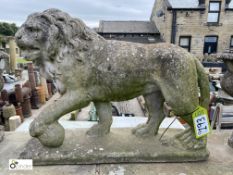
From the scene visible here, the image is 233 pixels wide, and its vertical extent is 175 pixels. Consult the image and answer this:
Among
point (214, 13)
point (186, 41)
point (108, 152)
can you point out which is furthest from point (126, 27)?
point (108, 152)

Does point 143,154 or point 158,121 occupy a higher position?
point 158,121

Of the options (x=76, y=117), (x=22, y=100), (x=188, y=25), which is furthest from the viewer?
(x=188, y=25)

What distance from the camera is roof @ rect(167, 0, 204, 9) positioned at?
910 centimetres

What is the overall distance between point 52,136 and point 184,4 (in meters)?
9.41

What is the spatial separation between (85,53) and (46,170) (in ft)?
2.43

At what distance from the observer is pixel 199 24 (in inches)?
367

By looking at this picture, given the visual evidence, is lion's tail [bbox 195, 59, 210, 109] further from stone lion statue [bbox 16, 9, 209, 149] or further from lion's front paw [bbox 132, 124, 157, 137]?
lion's front paw [bbox 132, 124, 157, 137]

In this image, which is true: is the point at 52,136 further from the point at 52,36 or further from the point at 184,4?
the point at 184,4

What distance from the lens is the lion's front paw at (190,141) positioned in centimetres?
143

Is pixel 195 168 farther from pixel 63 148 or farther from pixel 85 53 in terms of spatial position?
pixel 85 53

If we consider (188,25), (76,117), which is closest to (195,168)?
(76,117)

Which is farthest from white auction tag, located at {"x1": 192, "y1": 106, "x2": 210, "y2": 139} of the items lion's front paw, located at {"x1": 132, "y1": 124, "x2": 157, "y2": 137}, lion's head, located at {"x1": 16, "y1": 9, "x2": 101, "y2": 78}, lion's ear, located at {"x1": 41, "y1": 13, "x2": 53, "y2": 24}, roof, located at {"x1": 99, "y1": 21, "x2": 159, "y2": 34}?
roof, located at {"x1": 99, "y1": 21, "x2": 159, "y2": 34}

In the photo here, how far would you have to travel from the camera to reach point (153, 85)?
1354mm

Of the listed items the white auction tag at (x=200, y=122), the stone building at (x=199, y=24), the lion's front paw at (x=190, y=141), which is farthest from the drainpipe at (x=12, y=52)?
the white auction tag at (x=200, y=122)
